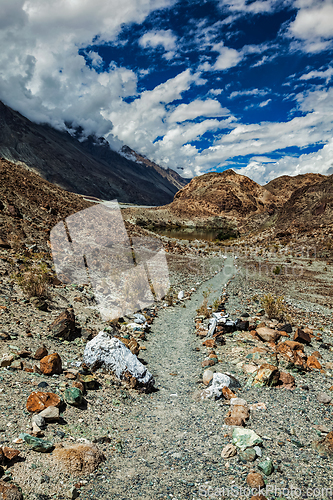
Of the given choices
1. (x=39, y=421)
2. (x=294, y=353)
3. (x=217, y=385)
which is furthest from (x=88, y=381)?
(x=294, y=353)

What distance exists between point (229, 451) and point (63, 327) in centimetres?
414

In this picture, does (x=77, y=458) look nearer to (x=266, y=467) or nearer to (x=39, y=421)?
(x=39, y=421)

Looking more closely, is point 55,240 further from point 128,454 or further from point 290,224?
point 290,224

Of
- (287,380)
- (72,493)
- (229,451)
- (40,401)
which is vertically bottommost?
(287,380)

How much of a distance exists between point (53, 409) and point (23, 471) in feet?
2.93

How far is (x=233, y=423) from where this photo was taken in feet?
13.2

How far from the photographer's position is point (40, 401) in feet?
11.6

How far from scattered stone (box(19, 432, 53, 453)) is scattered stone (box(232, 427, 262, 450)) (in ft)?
7.94

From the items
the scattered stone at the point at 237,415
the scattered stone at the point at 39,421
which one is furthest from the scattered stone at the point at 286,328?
the scattered stone at the point at 39,421

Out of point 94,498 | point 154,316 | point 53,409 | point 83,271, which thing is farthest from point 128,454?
point 83,271

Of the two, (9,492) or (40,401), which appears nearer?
(9,492)

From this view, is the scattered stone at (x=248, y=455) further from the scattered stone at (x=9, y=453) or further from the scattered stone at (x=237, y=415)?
the scattered stone at (x=9, y=453)

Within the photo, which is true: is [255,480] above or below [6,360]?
below

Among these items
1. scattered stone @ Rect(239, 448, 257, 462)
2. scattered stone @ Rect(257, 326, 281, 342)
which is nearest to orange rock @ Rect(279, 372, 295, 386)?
scattered stone @ Rect(257, 326, 281, 342)
